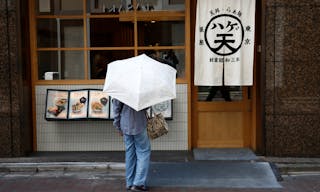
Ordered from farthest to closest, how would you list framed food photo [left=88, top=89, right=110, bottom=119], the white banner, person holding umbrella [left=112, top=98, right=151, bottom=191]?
framed food photo [left=88, top=89, right=110, bottom=119] → the white banner → person holding umbrella [left=112, top=98, right=151, bottom=191]

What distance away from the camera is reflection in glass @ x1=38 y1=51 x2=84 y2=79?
920 cm

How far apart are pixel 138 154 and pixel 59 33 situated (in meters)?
3.47

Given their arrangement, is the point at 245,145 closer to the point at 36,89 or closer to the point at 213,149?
the point at 213,149

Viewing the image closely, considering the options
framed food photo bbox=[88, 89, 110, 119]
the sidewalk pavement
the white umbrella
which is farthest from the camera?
framed food photo bbox=[88, 89, 110, 119]

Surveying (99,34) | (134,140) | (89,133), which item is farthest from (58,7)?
(134,140)

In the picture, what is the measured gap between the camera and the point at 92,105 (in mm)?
8914

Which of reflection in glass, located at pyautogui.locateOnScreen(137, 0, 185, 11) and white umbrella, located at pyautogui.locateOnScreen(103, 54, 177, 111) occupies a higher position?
reflection in glass, located at pyautogui.locateOnScreen(137, 0, 185, 11)

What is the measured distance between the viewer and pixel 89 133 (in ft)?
30.0

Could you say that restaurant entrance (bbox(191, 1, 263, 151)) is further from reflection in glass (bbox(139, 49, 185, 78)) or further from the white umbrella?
the white umbrella

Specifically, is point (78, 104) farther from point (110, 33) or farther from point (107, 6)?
point (107, 6)

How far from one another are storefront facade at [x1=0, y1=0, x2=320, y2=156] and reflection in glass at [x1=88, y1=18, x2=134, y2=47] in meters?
0.02

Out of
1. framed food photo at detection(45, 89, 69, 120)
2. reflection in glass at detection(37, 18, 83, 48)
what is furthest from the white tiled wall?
reflection in glass at detection(37, 18, 83, 48)

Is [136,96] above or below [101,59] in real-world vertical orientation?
below

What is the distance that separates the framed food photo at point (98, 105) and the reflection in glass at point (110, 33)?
0.95 m
